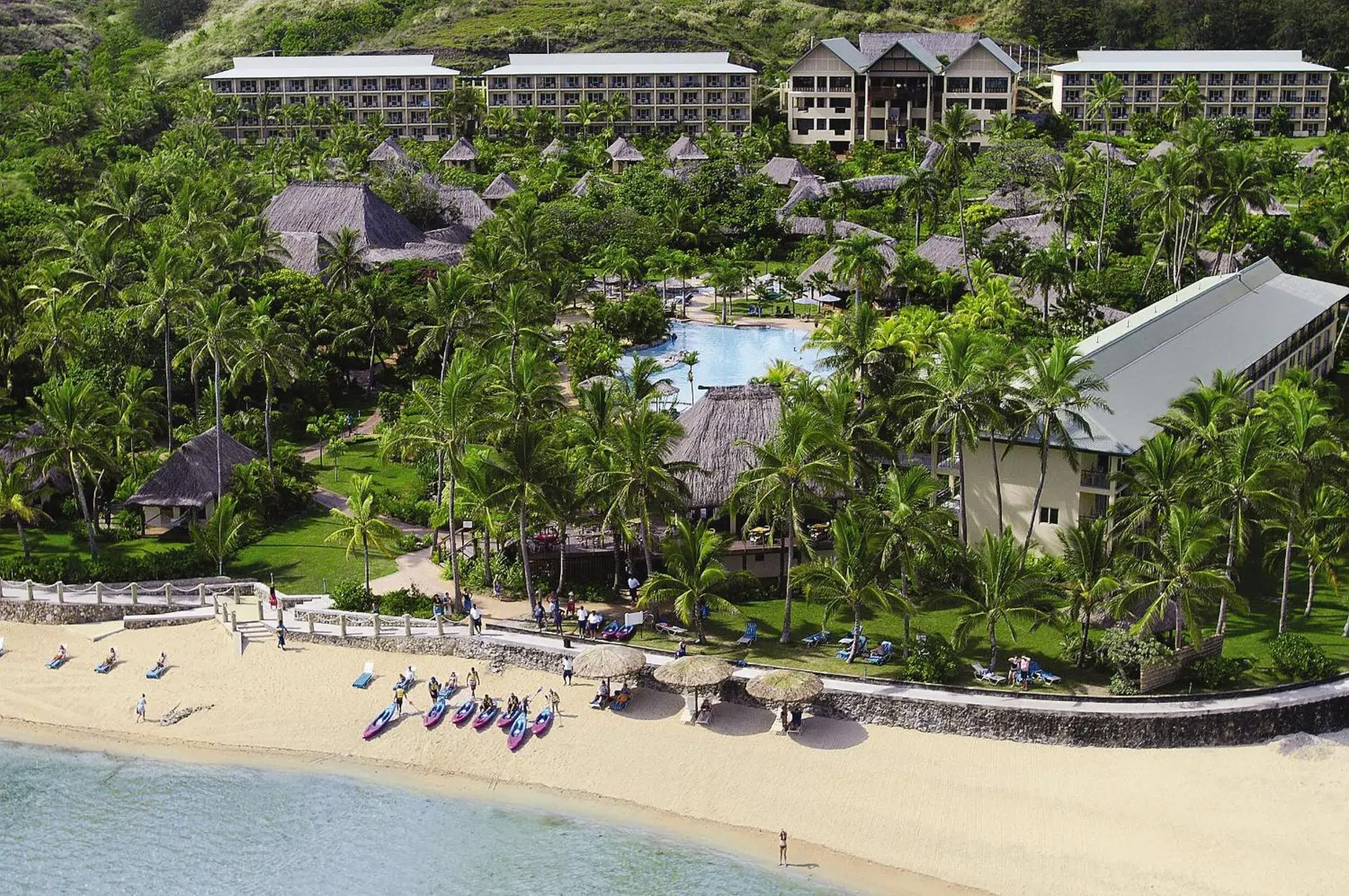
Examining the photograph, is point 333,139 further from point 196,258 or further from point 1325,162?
point 1325,162

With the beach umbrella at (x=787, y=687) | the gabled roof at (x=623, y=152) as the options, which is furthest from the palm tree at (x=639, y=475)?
the gabled roof at (x=623, y=152)

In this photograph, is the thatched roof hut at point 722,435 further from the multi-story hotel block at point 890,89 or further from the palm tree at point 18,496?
the multi-story hotel block at point 890,89

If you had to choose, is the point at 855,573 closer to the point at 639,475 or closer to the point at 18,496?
the point at 639,475

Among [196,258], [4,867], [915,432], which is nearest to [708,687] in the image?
[915,432]

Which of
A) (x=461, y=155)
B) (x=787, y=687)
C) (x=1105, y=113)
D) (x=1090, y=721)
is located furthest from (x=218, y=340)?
(x=1105, y=113)

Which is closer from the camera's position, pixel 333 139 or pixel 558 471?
pixel 558 471

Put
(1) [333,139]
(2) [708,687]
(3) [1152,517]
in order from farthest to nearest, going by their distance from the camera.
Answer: (1) [333,139] → (3) [1152,517] → (2) [708,687]
